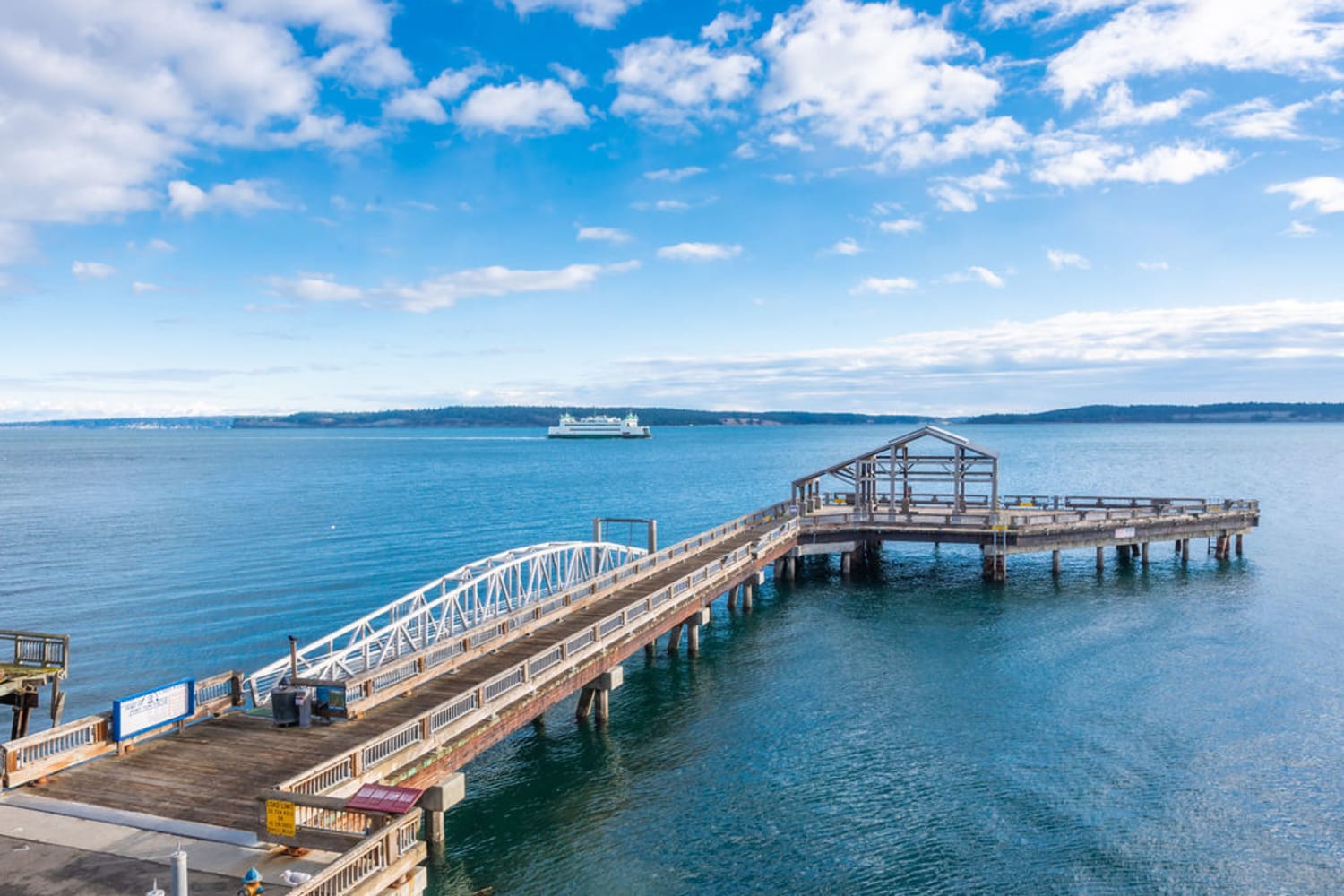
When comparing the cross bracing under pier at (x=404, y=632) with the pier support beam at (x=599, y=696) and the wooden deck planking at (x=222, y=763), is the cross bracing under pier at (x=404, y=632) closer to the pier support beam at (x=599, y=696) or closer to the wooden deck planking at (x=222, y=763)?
the wooden deck planking at (x=222, y=763)

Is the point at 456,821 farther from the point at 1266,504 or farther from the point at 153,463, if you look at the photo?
the point at 153,463

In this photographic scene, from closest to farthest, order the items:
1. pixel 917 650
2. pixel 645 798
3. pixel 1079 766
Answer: pixel 645 798 < pixel 1079 766 < pixel 917 650

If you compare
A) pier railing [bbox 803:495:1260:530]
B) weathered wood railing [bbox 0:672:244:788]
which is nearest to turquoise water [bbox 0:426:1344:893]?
pier railing [bbox 803:495:1260:530]

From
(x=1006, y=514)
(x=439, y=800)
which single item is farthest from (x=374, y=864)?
(x=1006, y=514)

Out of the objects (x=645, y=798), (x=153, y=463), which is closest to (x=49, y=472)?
(x=153, y=463)

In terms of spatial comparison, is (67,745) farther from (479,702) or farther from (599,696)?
(599,696)

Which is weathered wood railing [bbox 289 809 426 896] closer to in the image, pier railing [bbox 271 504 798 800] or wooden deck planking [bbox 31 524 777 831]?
pier railing [bbox 271 504 798 800]
